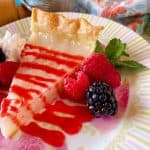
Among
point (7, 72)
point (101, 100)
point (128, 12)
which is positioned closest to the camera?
point (101, 100)

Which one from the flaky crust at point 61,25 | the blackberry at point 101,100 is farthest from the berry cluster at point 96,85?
the flaky crust at point 61,25

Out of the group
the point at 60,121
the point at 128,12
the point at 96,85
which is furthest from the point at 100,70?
the point at 128,12

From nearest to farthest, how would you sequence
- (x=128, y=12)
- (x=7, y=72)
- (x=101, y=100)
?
(x=101, y=100) → (x=7, y=72) → (x=128, y=12)

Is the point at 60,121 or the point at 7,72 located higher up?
the point at 7,72

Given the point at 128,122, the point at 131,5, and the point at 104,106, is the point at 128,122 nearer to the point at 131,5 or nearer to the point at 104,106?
the point at 104,106

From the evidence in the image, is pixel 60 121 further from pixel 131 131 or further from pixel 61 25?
pixel 61 25

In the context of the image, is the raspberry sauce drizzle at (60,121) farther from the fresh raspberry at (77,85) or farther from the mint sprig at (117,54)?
the mint sprig at (117,54)

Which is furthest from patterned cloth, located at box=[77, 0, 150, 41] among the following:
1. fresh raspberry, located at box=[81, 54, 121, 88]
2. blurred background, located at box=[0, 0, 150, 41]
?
fresh raspberry, located at box=[81, 54, 121, 88]
